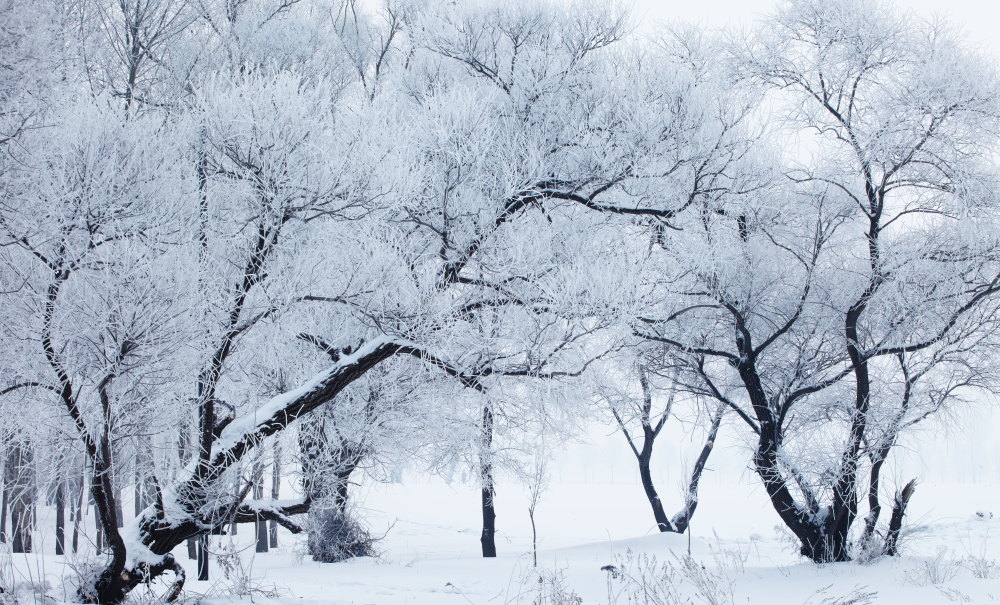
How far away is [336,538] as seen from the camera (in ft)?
43.0

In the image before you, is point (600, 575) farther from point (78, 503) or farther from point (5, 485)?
point (5, 485)

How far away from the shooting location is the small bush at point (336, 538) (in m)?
12.7

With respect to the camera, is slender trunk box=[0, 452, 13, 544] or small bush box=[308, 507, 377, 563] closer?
slender trunk box=[0, 452, 13, 544]

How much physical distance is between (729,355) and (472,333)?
4.37m

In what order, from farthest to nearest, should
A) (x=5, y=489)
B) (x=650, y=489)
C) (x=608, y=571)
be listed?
(x=650, y=489), (x=5, y=489), (x=608, y=571)

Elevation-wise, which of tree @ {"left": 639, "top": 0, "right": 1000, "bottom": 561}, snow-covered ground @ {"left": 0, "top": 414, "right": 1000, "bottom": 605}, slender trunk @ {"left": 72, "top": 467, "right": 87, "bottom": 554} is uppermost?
tree @ {"left": 639, "top": 0, "right": 1000, "bottom": 561}

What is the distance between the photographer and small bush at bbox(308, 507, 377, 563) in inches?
502

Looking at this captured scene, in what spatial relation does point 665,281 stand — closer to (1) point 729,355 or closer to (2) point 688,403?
(1) point 729,355

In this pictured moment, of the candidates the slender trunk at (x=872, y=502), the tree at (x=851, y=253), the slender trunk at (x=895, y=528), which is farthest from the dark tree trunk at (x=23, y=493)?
the slender trunk at (x=895, y=528)

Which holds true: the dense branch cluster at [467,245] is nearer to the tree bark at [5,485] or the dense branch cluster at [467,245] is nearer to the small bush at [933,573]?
the tree bark at [5,485]

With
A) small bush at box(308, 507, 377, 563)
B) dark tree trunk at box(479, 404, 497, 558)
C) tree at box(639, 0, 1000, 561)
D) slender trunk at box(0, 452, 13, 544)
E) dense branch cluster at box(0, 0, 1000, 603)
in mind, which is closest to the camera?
dense branch cluster at box(0, 0, 1000, 603)

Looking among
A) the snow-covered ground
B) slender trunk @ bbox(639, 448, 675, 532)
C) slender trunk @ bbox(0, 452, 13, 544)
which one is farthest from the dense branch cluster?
slender trunk @ bbox(639, 448, 675, 532)

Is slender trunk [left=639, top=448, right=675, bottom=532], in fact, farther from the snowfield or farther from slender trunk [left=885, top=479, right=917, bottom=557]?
slender trunk [left=885, top=479, right=917, bottom=557]

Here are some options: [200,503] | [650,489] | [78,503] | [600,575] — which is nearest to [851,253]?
[600,575]
